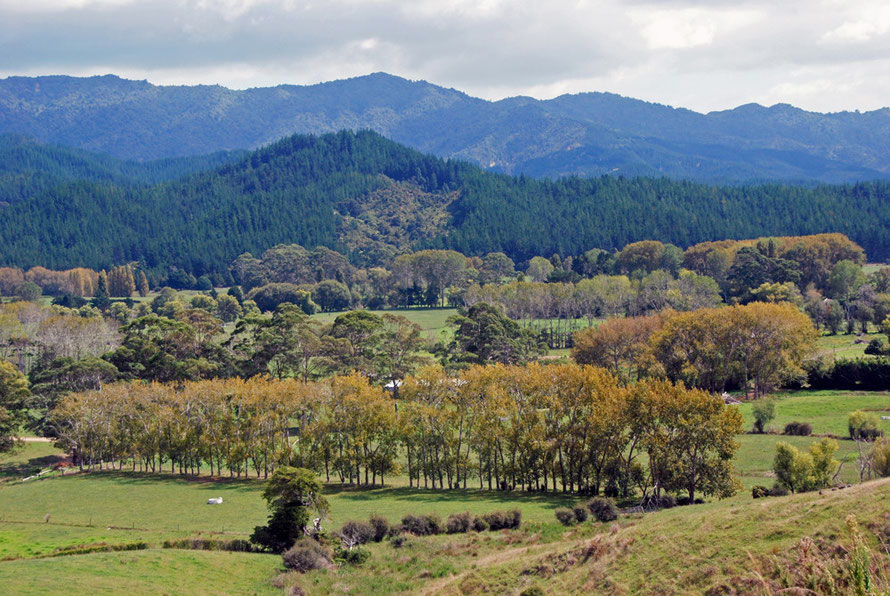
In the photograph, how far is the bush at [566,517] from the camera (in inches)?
1800

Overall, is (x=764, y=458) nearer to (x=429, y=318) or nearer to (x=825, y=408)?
(x=825, y=408)

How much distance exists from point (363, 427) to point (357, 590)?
2471 cm

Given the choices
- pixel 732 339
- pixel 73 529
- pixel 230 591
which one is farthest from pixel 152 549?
pixel 732 339

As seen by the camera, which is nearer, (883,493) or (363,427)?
(883,493)

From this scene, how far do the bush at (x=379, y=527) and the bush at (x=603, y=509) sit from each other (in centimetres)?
1174

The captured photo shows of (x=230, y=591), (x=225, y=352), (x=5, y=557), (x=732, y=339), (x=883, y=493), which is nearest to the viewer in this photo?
(x=883, y=493)

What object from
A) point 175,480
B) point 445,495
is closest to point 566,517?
point 445,495

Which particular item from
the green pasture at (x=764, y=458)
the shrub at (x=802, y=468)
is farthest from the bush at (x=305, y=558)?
the shrub at (x=802, y=468)

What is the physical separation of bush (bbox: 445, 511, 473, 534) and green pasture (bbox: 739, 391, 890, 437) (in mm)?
32541

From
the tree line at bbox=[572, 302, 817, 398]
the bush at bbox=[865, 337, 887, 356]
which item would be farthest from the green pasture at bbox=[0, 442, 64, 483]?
the bush at bbox=[865, 337, 887, 356]

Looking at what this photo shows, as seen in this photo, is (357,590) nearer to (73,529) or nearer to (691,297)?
(73,529)

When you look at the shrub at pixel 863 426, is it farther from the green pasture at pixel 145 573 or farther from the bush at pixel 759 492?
the green pasture at pixel 145 573

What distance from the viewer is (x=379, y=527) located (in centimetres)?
4666

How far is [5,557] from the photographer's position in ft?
142
